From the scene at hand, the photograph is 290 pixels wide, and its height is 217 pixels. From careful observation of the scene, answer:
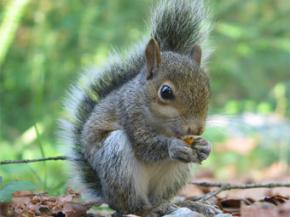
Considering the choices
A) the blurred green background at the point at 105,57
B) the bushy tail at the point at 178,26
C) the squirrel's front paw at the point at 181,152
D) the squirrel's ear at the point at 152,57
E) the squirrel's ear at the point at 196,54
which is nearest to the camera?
the squirrel's front paw at the point at 181,152

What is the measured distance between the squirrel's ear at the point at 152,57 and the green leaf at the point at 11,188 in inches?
26.7

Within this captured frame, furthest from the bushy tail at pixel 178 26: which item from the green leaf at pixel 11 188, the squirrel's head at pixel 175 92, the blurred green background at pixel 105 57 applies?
the blurred green background at pixel 105 57

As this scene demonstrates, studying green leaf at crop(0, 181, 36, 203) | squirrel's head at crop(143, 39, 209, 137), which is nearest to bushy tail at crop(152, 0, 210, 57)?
squirrel's head at crop(143, 39, 209, 137)

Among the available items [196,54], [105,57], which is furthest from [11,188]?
[105,57]

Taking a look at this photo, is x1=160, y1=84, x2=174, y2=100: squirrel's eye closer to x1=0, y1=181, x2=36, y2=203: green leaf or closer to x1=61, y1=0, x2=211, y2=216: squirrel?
x1=61, y1=0, x2=211, y2=216: squirrel

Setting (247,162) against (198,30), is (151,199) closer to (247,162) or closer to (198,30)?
(198,30)

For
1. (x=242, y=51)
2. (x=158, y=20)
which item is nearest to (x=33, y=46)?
(x=242, y=51)

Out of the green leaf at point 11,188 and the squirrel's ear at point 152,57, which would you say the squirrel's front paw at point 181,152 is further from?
the green leaf at point 11,188

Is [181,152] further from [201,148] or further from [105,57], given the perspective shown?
[105,57]

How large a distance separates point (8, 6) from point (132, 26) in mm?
1820

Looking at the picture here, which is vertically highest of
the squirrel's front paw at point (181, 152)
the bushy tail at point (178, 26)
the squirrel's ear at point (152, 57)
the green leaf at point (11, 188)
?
the bushy tail at point (178, 26)

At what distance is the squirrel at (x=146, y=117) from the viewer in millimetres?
2678

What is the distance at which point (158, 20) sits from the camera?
10.1 feet

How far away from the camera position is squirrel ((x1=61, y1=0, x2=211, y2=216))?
2678 millimetres
